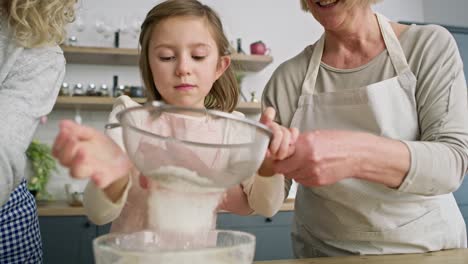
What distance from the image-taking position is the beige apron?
3.70 feet

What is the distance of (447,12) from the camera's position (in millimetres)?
3781

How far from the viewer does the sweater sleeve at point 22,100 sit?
916mm

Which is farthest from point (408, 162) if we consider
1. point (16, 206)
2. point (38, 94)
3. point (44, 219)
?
point (44, 219)

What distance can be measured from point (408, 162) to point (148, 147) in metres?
0.53

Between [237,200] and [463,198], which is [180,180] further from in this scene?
[463,198]

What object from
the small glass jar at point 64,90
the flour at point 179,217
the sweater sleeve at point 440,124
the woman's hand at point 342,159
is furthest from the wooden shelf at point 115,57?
the flour at point 179,217

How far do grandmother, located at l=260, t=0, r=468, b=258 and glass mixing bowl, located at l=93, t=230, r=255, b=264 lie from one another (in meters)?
0.40

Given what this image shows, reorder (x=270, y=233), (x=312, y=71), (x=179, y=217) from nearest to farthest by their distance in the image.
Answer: (x=179, y=217)
(x=312, y=71)
(x=270, y=233)

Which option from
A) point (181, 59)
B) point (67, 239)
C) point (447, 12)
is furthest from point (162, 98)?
point (447, 12)

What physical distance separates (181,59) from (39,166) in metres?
2.26

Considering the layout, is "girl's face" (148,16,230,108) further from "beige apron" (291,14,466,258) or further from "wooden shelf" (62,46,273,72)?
"wooden shelf" (62,46,273,72)

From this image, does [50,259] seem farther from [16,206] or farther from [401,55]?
[401,55]

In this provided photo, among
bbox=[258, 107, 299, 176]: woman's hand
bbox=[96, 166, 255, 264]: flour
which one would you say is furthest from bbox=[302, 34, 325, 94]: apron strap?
bbox=[96, 166, 255, 264]: flour

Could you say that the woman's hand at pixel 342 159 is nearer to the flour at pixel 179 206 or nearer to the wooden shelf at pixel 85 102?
the flour at pixel 179 206
